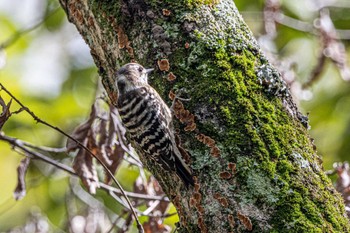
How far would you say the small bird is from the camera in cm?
394

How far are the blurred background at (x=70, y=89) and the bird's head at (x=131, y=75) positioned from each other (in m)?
3.39

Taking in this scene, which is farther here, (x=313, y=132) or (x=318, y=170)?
(x=313, y=132)

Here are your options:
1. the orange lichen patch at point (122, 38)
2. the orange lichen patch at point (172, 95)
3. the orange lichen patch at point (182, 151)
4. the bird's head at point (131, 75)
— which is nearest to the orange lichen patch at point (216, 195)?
the orange lichen patch at point (182, 151)

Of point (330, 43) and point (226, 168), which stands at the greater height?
point (330, 43)

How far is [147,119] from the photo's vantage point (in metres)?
4.60

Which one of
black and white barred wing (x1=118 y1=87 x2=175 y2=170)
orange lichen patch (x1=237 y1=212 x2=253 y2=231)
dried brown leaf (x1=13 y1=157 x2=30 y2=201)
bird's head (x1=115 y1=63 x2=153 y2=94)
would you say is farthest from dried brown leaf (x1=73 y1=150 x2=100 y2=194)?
orange lichen patch (x1=237 y1=212 x2=253 y2=231)

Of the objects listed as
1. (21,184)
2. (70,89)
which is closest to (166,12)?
(21,184)

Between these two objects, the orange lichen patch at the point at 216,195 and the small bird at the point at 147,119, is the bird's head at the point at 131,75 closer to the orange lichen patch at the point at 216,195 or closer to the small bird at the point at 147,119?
the small bird at the point at 147,119

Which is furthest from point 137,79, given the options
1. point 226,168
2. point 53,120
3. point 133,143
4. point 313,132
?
point 313,132

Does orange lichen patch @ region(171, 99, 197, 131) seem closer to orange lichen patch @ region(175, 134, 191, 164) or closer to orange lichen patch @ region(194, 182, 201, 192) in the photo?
orange lichen patch @ region(175, 134, 191, 164)

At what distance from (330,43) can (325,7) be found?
4.42 feet

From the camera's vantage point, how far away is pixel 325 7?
8422 mm

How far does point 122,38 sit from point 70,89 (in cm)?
524

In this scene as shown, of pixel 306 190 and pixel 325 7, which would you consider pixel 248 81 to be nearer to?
pixel 306 190
